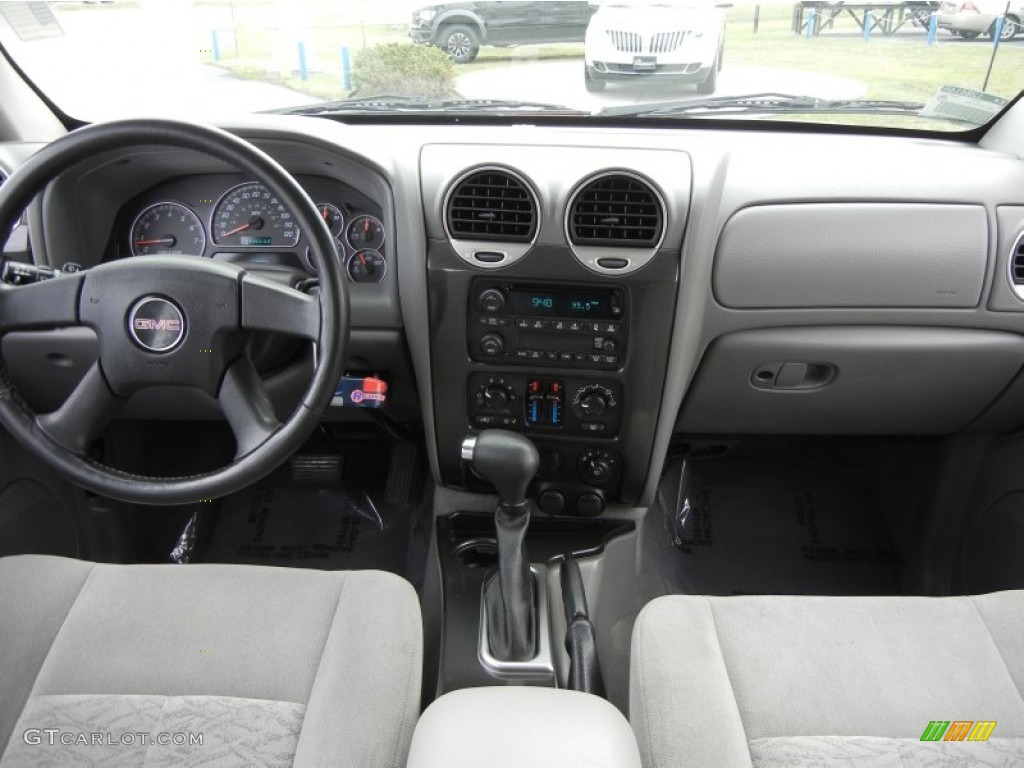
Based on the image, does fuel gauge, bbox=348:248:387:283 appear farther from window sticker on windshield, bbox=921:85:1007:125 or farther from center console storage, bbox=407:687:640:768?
window sticker on windshield, bbox=921:85:1007:125

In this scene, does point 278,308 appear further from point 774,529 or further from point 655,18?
point 774,529

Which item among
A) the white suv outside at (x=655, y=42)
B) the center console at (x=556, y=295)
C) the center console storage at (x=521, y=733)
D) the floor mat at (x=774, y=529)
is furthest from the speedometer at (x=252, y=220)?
the floor mat at (x=774, y=529)

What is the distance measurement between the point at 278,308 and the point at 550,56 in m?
0.91

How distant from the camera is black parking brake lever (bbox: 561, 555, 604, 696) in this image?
140 centimetres

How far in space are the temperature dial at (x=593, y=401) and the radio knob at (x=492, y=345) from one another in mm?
186

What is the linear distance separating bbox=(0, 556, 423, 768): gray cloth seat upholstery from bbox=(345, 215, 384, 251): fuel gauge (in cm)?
68

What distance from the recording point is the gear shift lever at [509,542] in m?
1.33

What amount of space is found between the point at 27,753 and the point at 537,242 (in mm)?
1094

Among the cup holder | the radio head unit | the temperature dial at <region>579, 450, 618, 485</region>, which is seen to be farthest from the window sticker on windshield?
the cup holder

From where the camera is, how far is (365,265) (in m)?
1.68

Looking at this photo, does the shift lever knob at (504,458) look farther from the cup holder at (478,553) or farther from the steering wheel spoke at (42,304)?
the steering wheel spoke at (42,304)

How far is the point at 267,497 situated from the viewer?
7.78ft

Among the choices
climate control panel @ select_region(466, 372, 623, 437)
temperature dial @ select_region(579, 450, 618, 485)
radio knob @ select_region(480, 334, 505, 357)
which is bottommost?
temperature dial @ select_region(579, 450, 618, 485)

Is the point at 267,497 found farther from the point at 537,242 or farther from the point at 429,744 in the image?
the point at 429,744
